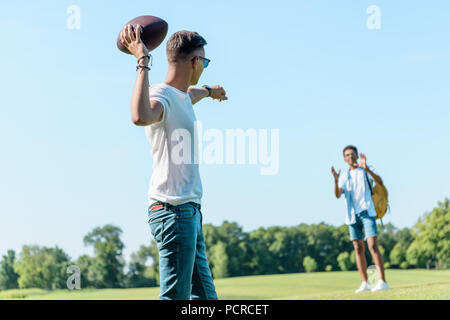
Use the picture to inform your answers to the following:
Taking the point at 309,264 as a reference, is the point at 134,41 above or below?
above

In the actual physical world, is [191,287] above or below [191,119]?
below

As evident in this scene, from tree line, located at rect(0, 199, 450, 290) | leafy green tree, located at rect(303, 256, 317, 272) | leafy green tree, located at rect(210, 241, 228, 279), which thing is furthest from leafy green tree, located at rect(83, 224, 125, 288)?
leafy green tree, located at rect(303, 256, 317, 272)

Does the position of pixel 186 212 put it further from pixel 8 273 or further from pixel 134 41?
pixel 8 273

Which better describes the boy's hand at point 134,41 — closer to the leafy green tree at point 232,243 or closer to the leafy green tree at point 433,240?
the leafy green tree at point 232,243

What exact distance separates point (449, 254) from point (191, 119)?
5693cm

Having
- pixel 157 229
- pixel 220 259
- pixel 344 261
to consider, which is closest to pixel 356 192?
pixel 157 229

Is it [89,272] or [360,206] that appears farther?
[89,272]

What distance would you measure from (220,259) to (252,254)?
3902 millimetres

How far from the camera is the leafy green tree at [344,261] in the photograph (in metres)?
44.1

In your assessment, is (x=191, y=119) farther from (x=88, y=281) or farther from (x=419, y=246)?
(x=419, y=246)

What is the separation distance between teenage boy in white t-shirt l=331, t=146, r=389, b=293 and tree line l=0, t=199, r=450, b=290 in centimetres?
1851

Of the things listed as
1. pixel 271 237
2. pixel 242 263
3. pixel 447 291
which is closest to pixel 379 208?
pixel 447 291

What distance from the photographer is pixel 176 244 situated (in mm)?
3078
